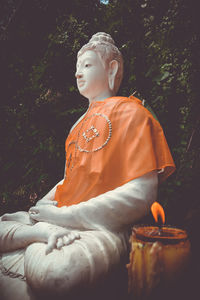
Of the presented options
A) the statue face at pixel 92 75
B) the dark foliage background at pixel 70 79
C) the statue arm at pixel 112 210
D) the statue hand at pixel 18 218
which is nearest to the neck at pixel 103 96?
the statue face at pixel 92 75

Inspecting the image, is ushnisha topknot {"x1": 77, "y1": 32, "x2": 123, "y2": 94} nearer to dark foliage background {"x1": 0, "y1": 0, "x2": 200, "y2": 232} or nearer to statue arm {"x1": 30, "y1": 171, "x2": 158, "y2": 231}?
dark foliage background {"x1": 0, "y1": 0, "x2": 200, "y2": 232}

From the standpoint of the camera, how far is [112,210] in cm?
123

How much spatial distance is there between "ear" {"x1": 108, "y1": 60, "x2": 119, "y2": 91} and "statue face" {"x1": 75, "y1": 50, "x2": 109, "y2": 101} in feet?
0.08

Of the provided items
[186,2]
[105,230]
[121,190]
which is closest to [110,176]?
[121,190]

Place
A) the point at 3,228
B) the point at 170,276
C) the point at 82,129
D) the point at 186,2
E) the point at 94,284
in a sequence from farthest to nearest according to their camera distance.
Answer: the point at 186,2 < the point at 82,129 < the point at 3,228 < the point at 94,284 < the point at 170,276

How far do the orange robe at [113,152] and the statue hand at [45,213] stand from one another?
168 mm

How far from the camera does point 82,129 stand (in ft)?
5.36

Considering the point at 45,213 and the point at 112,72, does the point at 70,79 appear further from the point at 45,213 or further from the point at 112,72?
the point at 45,213

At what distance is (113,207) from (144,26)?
1.69 metres

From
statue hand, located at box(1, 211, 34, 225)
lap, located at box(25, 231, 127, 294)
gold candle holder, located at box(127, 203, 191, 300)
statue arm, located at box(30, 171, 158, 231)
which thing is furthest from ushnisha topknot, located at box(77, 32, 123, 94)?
gold candle holder, located at box(127, 203, 191, 300)

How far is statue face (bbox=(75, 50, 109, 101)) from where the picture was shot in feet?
5.72

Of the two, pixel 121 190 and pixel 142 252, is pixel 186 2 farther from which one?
pixel 142 252

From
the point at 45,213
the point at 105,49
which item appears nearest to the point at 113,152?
the point at 45,213

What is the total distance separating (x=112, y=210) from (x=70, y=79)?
1.76 m
